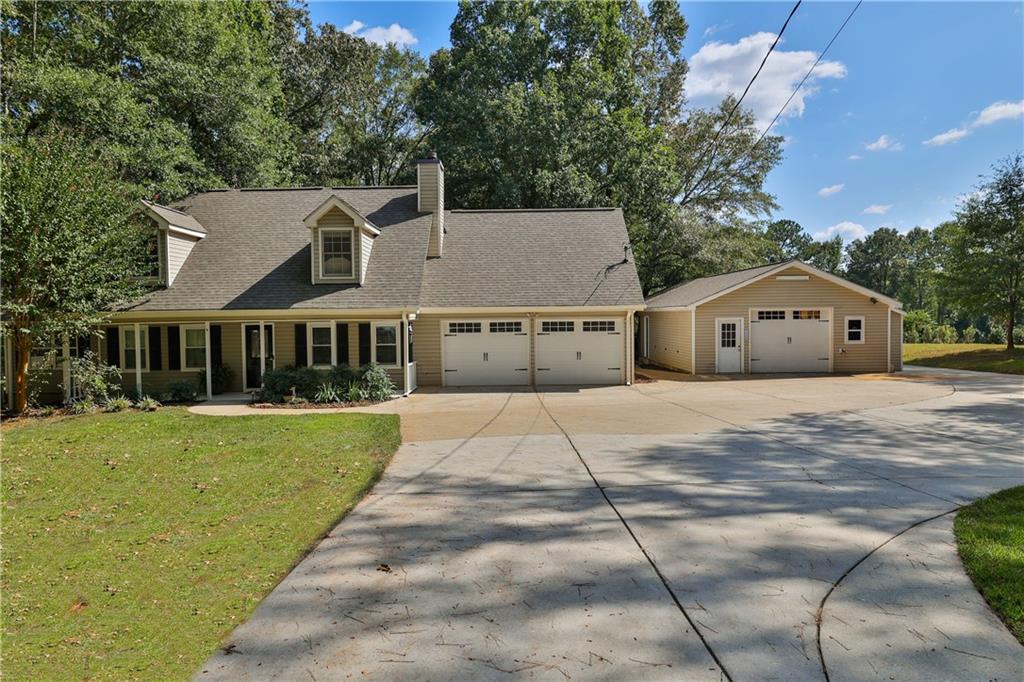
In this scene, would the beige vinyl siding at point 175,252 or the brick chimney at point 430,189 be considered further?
the brick chimney at point 430,189

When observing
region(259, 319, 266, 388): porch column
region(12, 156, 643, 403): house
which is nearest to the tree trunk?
region(12, 156, 643, 403): house

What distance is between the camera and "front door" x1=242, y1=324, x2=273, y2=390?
1611cm

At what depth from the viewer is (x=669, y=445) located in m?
8.58

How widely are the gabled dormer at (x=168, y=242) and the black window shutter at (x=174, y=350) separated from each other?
1.46 meters

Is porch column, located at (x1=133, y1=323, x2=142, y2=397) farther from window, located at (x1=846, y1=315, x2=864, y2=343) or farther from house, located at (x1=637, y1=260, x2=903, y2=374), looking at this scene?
window, located at (x1=846, y1=315, x2=864, y2=343)

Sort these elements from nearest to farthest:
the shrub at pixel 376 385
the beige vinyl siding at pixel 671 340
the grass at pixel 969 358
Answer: the shrub at pixel 376 385, the beige vinyl siding at pixel 671 340, the grass at pixel 969 358

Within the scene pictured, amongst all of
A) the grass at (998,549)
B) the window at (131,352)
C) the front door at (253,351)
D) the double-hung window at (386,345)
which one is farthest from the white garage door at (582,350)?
the grass at (998,549)

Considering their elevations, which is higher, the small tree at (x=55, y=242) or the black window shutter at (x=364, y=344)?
the small tree at (x=55, y=242)

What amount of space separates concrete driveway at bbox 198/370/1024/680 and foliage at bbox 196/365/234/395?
9.82m

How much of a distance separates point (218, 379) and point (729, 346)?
17.2 m

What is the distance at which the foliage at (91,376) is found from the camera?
13047 millimetres

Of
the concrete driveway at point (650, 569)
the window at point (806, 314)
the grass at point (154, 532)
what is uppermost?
the window at point (806, 314)

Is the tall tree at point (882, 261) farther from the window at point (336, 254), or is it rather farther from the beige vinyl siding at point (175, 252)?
the beige vinyl siding at point (175, 252)

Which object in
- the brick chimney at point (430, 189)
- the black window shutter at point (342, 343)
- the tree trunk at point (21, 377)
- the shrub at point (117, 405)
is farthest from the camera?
the brick chimney at point (430, 189)
